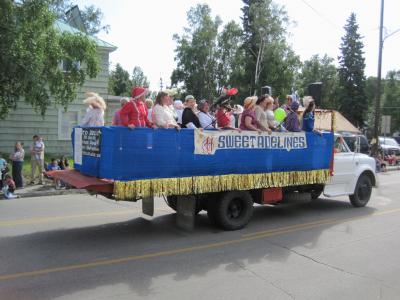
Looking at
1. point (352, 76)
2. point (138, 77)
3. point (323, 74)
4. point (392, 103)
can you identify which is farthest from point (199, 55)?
point (138, 77)

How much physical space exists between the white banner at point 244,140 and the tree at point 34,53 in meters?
8.54

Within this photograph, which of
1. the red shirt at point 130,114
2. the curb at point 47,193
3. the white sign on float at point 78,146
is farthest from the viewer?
the curb at point 47,193

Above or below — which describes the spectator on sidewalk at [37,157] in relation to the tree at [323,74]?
below

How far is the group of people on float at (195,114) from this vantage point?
7.27m

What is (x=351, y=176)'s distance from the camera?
10.5 m

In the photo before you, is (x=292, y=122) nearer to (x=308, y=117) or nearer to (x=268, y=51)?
(x=308, y=117)

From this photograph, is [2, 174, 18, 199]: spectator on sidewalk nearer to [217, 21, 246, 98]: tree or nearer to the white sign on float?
the white sign on float

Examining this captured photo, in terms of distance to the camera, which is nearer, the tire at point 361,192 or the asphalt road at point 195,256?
the asphalt road at point 195,256

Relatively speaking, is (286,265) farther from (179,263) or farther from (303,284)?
(179,263)

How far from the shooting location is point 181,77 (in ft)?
154

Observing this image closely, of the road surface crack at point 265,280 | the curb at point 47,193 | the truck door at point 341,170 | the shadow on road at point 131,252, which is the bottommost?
the curb at point 47,193

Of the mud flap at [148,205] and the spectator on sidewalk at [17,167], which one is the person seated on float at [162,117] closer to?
the mud flap at [148,205]

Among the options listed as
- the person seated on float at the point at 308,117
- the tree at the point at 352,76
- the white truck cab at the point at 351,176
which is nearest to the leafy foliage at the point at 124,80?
the tree at the point at 352,76

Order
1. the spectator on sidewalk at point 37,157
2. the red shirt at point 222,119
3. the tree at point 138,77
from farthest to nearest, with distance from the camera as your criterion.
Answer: the tree at point 138,77
the spectator on sidewalk at point 37,157
the red shirt at point 222,119
